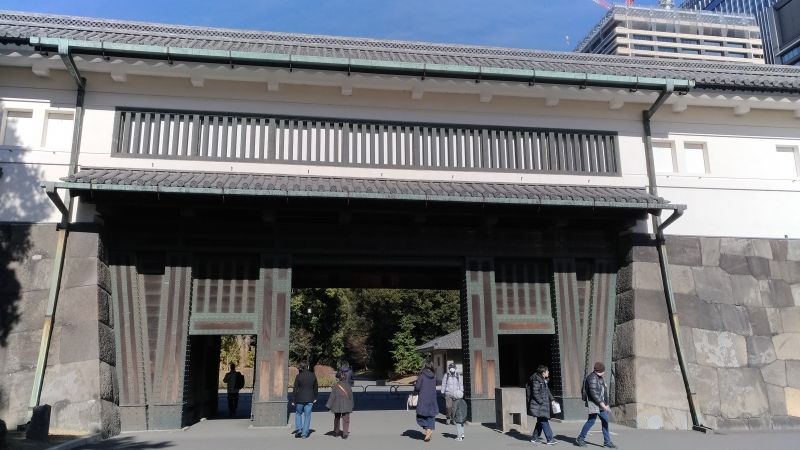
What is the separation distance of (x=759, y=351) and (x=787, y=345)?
766 millimetres

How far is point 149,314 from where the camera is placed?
11.3 m

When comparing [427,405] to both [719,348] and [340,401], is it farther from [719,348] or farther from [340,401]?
[719,348]

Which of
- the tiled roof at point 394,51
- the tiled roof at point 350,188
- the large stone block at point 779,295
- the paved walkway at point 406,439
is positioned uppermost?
the tiled roof at point 394,51

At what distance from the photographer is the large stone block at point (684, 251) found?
501 inches

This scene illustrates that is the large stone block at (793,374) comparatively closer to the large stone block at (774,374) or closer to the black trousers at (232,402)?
the large stone block at (774,374)

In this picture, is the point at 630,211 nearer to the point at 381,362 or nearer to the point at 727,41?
the point at 381,362

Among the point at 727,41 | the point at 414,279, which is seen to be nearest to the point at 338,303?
the point at 414,279

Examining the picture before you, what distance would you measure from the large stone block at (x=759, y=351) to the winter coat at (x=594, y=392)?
4674 mm

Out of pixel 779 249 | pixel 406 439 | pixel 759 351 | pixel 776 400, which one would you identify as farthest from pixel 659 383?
pixel 406 439

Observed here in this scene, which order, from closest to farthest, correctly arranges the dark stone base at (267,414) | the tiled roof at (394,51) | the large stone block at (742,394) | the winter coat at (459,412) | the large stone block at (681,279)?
the winter coat at (459,412)
the dark stone base at (267,414)
the large stone block at (742,394)
the large stone block at (681,279)
the tiled roof at (394,51)

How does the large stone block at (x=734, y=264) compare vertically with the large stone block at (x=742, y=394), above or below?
above

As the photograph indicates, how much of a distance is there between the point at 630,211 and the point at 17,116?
13120 mm

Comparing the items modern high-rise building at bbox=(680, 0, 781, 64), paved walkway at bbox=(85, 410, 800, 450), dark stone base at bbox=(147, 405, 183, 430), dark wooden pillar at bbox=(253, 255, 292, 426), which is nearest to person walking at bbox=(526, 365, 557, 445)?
paved walkway at bbox=(85, 410, 800, 450)

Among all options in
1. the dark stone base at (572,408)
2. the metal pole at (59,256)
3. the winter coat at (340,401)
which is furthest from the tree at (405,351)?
the metal pole at (59,256)
